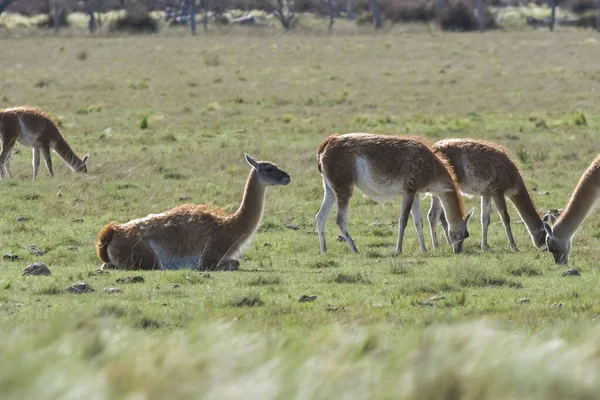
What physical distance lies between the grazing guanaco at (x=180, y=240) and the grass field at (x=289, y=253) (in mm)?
327

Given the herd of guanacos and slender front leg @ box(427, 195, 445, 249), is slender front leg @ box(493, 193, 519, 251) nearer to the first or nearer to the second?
the herd of guanacos

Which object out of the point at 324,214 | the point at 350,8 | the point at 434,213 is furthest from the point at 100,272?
the point at 350,8

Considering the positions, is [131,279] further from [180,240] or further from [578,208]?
[578,208]

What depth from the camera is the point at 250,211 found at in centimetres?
1048

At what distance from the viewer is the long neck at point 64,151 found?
1692 cm

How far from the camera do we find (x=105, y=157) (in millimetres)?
18516

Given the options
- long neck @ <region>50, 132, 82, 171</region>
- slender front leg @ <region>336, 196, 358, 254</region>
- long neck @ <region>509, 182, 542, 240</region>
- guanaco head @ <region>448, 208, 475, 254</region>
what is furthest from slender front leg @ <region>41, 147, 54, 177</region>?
long neck @ <region>509, 182, 542, 240</region>

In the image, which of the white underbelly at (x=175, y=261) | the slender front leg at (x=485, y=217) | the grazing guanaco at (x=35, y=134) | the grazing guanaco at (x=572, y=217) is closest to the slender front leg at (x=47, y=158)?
the grazing guanaco at (x=35, y=134)

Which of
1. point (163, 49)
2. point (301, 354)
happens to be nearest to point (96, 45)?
point (163, 49)

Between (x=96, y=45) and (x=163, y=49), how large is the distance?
3.97 meters

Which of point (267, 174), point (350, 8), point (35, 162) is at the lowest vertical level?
point (350, 8)

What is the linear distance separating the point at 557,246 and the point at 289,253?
2619mm

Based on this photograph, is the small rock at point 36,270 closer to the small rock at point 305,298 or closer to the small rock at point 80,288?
the small rock at point 80,288

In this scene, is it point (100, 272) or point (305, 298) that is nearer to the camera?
point (305, 298)
